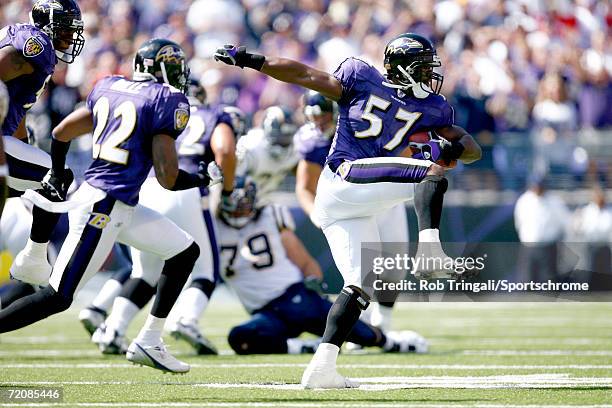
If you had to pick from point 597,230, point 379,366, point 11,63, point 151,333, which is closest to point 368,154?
point 151,333

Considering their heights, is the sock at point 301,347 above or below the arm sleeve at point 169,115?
below

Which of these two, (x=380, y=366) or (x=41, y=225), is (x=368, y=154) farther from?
(x=41, y=225)

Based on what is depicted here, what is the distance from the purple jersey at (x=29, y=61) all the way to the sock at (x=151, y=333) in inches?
53.3

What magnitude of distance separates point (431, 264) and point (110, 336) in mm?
2899

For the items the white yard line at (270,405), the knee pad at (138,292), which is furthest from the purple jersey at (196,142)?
the white yard line at (270,405)

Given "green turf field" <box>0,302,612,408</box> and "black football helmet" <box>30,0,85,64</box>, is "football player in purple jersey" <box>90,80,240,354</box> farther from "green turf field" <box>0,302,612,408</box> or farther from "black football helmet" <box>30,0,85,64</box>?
"black football helmet" <box>30,0,85,64</box>

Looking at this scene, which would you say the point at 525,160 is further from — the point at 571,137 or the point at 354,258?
the point at 354,258

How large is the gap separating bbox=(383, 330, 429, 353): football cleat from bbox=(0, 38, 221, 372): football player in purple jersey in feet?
6.82

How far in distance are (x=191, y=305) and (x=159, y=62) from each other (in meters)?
2.14

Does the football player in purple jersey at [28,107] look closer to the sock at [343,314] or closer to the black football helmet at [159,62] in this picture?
the black football helmet at [159,62]

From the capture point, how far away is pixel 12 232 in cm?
933

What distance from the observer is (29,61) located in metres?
6.16

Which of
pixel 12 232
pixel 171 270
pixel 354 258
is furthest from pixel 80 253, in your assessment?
pixel 12 232

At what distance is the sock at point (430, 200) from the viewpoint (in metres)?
5.40
